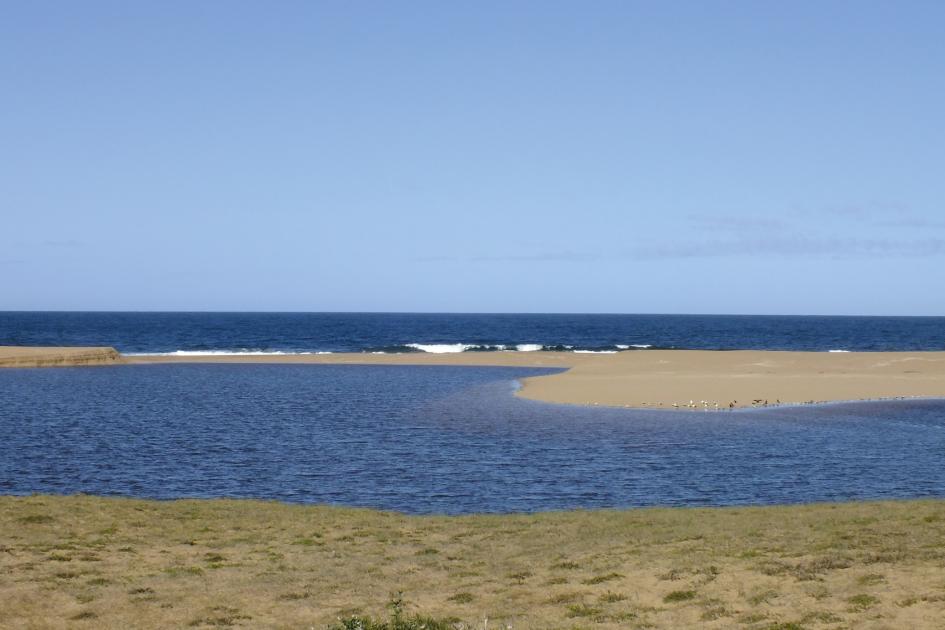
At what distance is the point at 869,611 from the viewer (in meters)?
13.0

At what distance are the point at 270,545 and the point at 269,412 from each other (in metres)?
27.8

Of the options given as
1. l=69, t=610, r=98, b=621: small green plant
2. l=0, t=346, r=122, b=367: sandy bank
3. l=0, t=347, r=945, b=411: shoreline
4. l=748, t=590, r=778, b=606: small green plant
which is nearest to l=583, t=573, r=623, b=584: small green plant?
l=748, t=590, r=778, b=606: small green plant

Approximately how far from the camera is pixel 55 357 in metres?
83.2

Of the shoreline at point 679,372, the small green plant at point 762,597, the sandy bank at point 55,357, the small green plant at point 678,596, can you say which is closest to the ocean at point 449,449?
the shoreline at point 679,372

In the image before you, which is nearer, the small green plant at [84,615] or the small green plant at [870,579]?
the small green plant at [84,615]

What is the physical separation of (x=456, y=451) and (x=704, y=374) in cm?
3591

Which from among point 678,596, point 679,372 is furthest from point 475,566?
point 679,372

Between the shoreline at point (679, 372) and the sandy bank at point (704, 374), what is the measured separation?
0.20ft

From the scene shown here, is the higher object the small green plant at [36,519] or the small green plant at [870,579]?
the small green plant at [870,579]

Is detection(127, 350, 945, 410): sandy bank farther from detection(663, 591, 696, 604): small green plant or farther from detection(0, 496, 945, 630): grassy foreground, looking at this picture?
detection(663, 591, 696, 604): small green plant

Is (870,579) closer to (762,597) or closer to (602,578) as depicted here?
(762,597)

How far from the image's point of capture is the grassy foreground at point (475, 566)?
1367cm

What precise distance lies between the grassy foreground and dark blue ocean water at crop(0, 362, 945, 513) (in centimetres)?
382

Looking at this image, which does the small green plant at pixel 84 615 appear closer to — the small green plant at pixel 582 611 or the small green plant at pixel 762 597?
the small green plant at pixel 582 611
